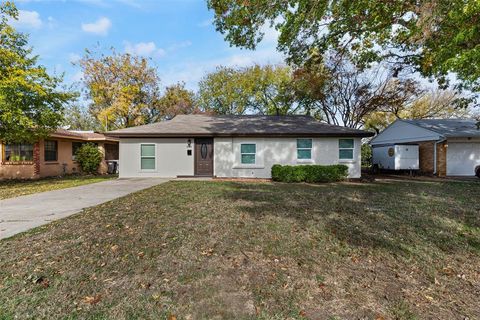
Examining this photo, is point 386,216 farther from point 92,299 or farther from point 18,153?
point 18,153

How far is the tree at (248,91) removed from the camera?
2897 cm

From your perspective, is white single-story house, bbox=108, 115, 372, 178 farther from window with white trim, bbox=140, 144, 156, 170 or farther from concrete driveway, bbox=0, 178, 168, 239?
concrete driveway, bbox=0, 178, 168, 239

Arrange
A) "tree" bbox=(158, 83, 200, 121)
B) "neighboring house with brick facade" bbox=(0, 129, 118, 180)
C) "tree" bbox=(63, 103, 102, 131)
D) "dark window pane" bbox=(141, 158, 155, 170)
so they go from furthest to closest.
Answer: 1. "tree" bbox=(63, 103, 102, 131)
2. "tree" bbox=(158, 83, 200, 121)
3. "neighboring house with brick facade" bbox=(0, 129, 118, 180)
4. "dark window pane" bbox=(141, 158, 155, 170)

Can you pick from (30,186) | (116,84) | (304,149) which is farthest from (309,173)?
(116,84)

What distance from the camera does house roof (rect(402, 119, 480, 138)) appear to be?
51.9 ft

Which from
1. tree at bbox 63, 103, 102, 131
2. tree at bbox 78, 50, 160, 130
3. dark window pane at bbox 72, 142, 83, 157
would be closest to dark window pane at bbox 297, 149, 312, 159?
dark window pane at bbox 72, 142, 83, 157

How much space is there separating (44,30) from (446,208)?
17.3 m

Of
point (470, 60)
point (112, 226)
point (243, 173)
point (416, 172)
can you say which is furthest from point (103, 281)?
point (416, 172)

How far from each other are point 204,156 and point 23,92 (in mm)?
8110

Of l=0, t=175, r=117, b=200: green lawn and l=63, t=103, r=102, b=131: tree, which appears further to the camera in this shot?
l=63, t=103, r=102, b=131: tree

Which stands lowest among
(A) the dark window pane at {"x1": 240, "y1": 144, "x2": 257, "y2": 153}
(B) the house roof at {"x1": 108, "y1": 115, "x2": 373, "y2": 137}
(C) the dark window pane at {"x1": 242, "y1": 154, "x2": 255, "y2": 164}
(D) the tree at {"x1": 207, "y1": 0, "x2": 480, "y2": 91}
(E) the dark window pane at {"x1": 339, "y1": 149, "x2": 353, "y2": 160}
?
(C) the dark window pane at {"x1": 242, "y1": 154, "x2": 255, "y2": 164}

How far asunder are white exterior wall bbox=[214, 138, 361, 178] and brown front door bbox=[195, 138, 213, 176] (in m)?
0.29

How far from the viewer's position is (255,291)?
9.44 feet

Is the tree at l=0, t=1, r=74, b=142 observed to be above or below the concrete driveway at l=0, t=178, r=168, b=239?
above
